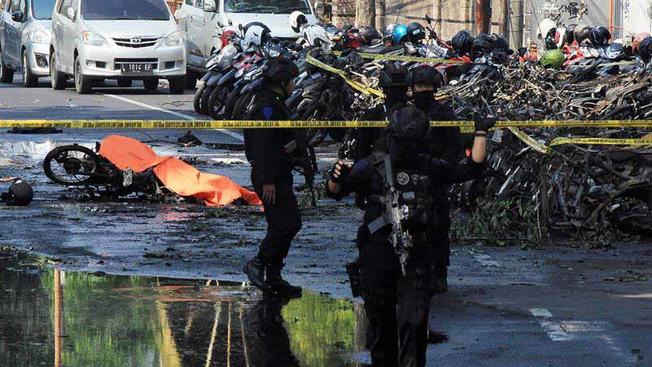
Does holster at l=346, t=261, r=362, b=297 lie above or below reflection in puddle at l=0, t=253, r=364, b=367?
above

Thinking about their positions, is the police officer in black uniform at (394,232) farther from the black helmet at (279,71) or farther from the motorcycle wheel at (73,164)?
the motorcycle wheel at (73,164)

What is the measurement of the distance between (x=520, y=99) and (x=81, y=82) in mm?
13759

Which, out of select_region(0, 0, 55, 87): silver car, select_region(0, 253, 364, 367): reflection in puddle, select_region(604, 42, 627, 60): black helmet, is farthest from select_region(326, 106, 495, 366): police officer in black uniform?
select_region(0, 0, 55, 87): silver car

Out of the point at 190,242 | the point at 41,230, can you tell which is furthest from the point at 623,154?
the point at 41,230

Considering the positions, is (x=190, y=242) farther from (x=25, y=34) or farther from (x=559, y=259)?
(x=25, y=34)

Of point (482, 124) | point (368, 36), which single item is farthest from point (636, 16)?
point (482, 124)

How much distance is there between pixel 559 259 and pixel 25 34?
20.1 meters

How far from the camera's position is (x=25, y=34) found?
30.5 metres

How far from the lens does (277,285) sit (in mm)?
10430

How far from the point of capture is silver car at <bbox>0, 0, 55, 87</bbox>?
99.0 ft

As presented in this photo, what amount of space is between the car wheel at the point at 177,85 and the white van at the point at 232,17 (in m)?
0.56

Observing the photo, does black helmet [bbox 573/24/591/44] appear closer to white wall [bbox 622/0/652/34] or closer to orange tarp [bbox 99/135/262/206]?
orange tarp [bbox 99/135/262/206]

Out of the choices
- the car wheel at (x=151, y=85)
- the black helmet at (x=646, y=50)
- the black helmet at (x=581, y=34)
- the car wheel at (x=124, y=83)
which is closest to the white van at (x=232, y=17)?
the car wheel at (x=151, y=85)

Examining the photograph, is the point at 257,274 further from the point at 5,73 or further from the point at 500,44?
the point at 5,73
